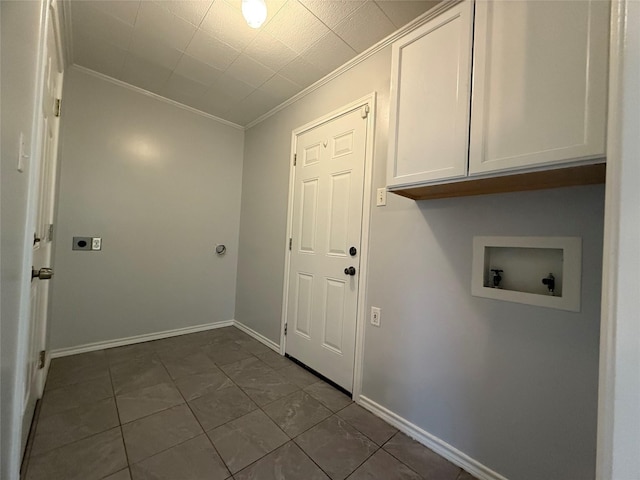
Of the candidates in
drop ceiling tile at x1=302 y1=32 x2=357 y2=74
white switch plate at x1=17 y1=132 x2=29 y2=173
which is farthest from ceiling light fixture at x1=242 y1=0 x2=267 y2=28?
white switch plate at x1=17 y1=132 x2=29 y2=173

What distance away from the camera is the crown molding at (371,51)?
4.95ft

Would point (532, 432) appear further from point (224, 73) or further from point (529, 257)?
point (224, 73)

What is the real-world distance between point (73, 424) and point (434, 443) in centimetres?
203

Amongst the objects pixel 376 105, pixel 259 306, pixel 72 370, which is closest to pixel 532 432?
pixel 376 105

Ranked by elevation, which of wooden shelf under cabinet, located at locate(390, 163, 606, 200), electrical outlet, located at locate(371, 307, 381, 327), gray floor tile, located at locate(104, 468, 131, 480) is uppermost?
wooden shelf under cabinet, located at locate(390, 163, 606, 200)

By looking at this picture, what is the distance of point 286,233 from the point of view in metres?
2.55

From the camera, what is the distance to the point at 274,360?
2375mm

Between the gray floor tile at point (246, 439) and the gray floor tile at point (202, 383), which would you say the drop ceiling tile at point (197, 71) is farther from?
the gray floor tile at point (246, 439)

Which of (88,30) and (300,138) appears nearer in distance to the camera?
(88,30)

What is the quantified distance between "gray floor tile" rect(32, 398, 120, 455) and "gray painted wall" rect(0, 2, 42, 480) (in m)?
0.58

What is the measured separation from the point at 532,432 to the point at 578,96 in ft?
4.46

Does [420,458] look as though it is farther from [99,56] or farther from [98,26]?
[99,56]

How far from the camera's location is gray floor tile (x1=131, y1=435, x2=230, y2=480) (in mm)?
1189

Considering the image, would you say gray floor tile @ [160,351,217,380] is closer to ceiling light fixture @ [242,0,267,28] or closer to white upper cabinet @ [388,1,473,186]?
white upper cabinet @ [388,1,473,186]
